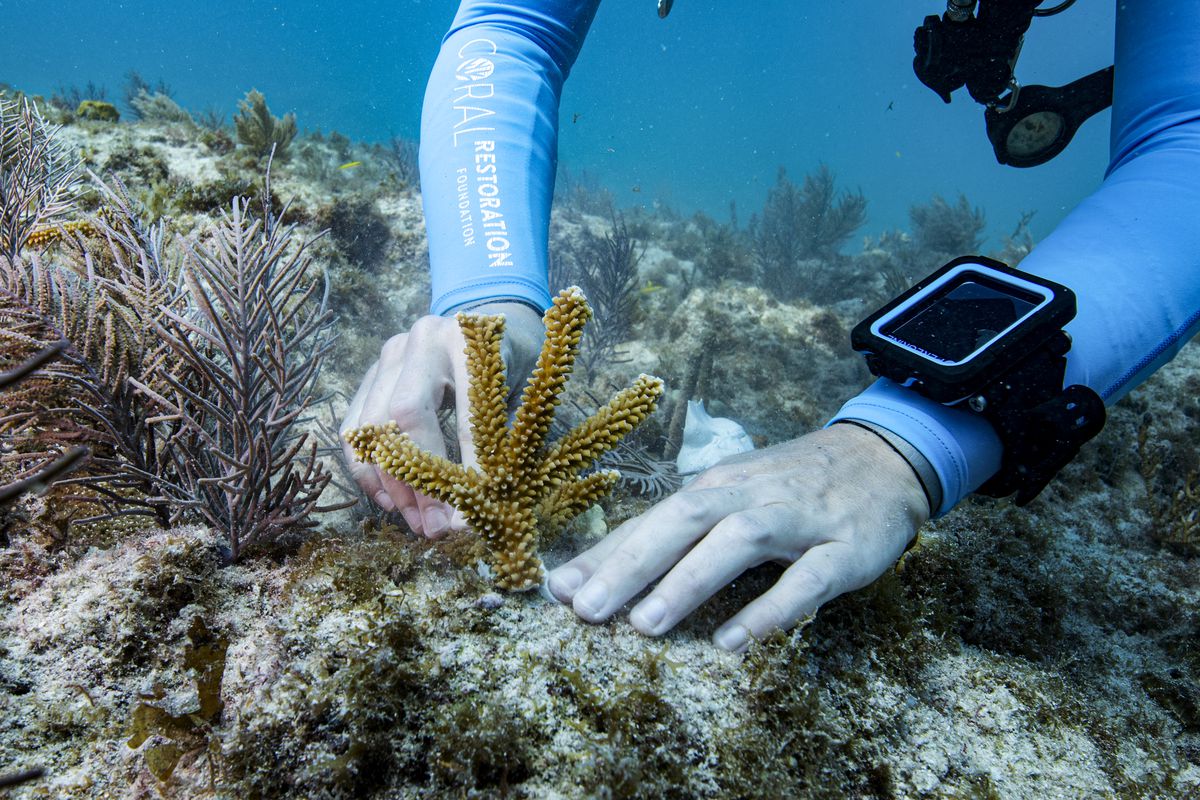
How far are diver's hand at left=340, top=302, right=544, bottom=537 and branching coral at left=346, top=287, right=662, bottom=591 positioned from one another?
19 cm

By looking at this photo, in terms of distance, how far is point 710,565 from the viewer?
4.90 ft

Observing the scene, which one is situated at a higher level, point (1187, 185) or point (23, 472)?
point (1187, 185)

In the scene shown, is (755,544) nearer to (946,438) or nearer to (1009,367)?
(946,438)

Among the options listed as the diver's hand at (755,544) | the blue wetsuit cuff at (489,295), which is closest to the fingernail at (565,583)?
the diver's hand at (755,544)

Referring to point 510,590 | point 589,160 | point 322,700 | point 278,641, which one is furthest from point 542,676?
point 589,160

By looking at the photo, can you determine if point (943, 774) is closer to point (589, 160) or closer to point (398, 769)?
point (398, 769)

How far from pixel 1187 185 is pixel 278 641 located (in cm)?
376

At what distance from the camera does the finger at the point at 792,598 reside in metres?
1.48

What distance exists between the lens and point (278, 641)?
1300 mm

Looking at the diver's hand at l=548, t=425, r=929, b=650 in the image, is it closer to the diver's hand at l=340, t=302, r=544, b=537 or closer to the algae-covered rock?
the diver's hand at l=340, t=302, r=544, b=537

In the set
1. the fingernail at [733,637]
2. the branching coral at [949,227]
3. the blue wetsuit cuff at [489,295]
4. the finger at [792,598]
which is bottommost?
the branching coral at [949,227]

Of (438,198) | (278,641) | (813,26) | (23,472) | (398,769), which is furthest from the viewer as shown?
(813,26)

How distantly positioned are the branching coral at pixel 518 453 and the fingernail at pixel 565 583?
0.17 feet

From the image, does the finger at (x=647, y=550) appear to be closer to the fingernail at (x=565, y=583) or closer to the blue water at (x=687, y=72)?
the fingernail at (x=565, y=583)
